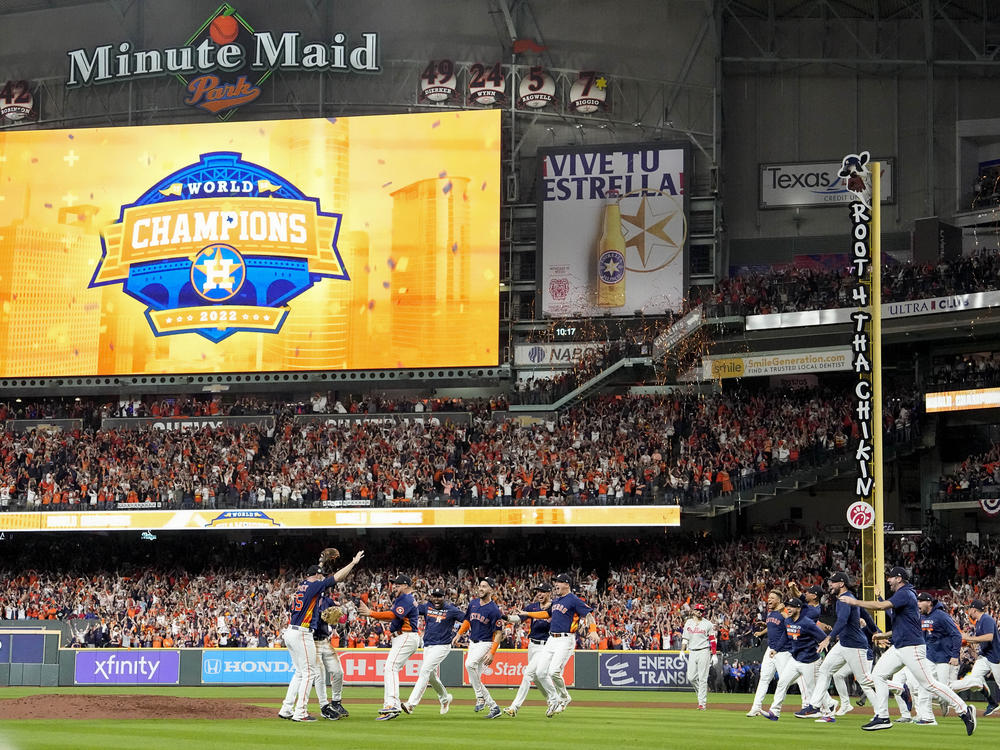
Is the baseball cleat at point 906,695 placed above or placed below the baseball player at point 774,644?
below

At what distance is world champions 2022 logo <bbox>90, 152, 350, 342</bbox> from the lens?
48.1 meters

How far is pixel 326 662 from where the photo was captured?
17.3 metres

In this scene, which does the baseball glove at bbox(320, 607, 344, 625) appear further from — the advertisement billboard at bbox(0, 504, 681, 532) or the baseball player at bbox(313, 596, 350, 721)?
the advertisement billboard at bbox(0, 504, 681, 532)

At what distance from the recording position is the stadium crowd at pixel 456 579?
3491 cm

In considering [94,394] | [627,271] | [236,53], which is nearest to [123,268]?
[94,394]

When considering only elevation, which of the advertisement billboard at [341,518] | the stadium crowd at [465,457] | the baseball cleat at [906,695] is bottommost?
the baseball cleat at [906,695]

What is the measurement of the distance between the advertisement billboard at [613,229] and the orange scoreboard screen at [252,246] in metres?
2.78

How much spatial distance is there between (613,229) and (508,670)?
2062 cm

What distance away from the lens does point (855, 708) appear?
2350 cm

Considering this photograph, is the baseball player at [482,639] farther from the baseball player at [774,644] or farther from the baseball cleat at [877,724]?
the baseball cleat at [877,724]

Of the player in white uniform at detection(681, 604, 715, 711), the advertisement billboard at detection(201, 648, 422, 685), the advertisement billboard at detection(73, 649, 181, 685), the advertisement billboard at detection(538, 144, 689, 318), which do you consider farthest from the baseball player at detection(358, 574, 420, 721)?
the advertisement billboard at detection(538, 144, 689, 318)

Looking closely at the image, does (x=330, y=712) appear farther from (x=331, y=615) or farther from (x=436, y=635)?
(x=436, y=635)

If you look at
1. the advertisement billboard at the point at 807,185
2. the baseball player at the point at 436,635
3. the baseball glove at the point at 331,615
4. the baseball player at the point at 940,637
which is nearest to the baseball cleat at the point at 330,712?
the baseball glove at the point at 331,615

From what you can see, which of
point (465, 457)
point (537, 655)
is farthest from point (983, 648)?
point (465, 457)
